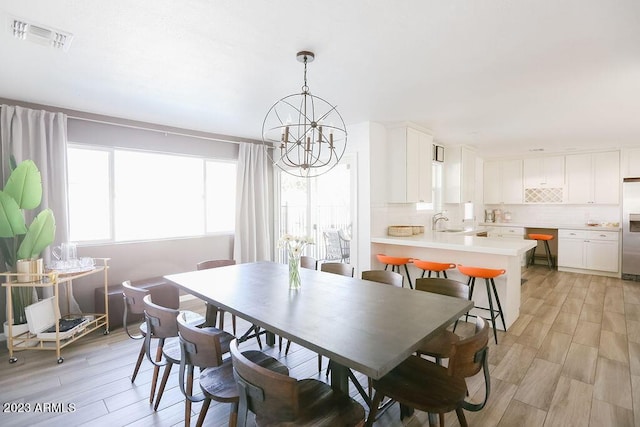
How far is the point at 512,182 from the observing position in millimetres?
7133

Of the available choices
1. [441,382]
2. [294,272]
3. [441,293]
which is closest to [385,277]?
[441,293]

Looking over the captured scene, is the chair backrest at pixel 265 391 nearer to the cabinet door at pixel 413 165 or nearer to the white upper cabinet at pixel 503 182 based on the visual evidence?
the cabinet door at pixel 413 165

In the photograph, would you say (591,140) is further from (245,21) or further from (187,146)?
(187,146)

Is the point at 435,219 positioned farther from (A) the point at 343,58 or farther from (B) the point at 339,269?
(A) the point at 343,58

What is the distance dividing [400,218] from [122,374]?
3828 mm

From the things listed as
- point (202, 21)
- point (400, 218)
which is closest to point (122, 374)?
point (202, 21)

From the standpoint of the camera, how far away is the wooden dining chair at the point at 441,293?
1.99 m

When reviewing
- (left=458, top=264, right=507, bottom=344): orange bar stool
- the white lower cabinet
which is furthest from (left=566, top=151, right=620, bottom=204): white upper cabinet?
(left=458, top=264, right=507, bottom=344): orange bar stool

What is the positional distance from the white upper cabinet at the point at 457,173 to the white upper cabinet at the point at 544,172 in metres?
1.91

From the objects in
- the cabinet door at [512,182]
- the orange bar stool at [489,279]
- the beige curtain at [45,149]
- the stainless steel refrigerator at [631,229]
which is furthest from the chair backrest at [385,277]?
the cabinet door at [512,182]

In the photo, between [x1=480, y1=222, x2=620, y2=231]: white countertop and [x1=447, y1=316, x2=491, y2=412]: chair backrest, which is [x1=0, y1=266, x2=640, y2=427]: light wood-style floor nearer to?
[x1=447, y1=316, x2=491, y2=412]: chair backrest

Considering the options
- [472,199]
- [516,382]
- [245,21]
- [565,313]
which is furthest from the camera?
[472,199]

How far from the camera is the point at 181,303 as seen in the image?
4441 millimetres

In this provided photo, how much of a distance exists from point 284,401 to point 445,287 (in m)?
1.64
